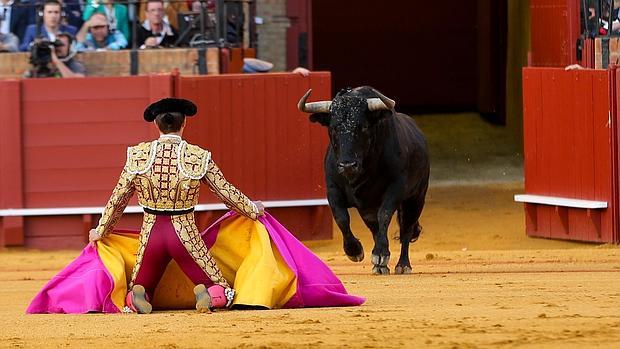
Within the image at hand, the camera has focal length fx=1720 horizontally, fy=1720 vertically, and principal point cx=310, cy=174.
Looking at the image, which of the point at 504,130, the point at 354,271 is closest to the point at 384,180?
the point at 354,271

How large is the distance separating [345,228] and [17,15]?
16.9ft

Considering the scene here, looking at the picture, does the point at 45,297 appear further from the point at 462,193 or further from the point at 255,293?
the point at 462,193

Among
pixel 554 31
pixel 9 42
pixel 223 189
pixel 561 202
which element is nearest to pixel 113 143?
pixel 9 42

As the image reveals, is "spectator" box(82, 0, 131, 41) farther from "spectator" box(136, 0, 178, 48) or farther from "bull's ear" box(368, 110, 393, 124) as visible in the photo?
"bull's ear" box(368, 110, 393, 124)

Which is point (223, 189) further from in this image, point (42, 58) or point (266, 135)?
point (42, 58)

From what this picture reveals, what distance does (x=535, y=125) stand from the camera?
48.4 feet

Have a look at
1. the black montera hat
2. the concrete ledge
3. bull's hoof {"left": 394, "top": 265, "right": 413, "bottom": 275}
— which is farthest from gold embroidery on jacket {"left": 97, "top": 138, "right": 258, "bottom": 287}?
the concrete ledge

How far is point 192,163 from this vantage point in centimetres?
844

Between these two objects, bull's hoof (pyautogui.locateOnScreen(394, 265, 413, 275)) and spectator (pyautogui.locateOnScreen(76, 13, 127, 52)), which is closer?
bull's hoof (pyautogui.locateOnScreen(394, 265, 413, 275))

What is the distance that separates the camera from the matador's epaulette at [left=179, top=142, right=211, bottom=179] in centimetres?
841

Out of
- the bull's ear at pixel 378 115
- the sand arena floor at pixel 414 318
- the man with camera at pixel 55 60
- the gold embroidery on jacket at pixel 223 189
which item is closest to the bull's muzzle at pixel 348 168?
the bull's ear at pixel 378 115

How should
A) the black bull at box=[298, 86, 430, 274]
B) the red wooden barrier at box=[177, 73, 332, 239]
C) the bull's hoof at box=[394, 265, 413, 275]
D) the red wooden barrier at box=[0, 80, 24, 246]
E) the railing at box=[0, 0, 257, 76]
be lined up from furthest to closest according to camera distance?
the railing at box=[0, 0, 257, 76] → the red wooden barrier at box=[177, 73, 332, 239] → the red wooden barrier at box=[0, 80, 24, 246] → the bull's hoof at box=[394, 265, 413, 275] → the black bull at box=[298, 86, 430, 274]

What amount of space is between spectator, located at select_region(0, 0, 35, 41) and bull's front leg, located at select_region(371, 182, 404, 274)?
493 centimetres

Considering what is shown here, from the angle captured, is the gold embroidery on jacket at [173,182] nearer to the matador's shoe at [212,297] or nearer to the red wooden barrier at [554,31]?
the matador's shoe at [212,297]
